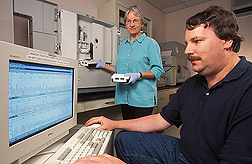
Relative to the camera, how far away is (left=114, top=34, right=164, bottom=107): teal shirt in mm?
1276

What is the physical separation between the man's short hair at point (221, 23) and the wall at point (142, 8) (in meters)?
1.84

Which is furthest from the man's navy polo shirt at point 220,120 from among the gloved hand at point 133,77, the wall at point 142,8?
the wall at point 142,8

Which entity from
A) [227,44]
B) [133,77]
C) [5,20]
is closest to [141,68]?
[133,77]

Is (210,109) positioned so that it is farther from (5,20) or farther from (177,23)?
(177,23)

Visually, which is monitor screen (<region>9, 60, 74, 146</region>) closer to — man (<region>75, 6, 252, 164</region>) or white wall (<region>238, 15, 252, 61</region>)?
man (<region>75, 6, 252, 164</region>)

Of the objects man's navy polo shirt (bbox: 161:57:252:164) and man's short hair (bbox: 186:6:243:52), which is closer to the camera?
man's navy polo shirt (bbox: 161:57:252:164)

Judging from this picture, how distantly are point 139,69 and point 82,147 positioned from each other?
3.01 feet

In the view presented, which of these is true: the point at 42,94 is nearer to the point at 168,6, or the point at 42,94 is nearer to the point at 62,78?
the point at 62,78

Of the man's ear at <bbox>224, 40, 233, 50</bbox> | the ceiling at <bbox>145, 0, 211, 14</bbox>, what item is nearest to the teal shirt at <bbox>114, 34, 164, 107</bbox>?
the man's ear at <bbox>224, 40, 233, 50</bbox>

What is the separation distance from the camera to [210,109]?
606 millimetres

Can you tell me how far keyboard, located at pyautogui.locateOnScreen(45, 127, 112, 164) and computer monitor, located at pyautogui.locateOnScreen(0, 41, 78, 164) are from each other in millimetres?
77

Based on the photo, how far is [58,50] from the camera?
1.30 metres

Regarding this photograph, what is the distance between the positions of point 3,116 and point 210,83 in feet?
2.60

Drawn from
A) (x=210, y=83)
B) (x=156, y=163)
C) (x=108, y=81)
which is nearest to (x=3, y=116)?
(x=156, y=163)
